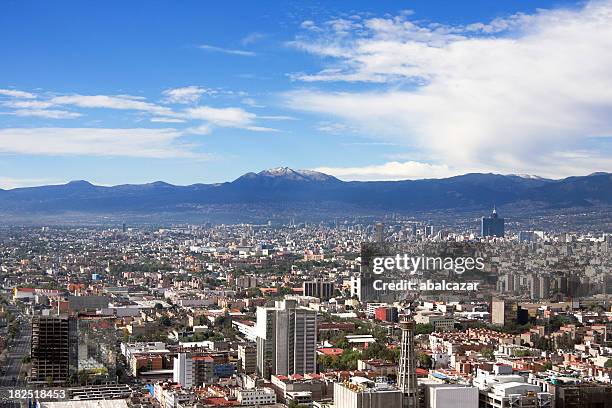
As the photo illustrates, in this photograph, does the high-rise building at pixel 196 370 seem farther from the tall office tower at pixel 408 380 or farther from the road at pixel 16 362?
the tall office tower at pixel 408 380

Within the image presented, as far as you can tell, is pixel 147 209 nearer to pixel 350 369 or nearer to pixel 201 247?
pixel 201 247

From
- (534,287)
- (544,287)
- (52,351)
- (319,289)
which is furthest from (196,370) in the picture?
(319,289)

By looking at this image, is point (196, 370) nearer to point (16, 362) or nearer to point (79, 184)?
point (16, 362)

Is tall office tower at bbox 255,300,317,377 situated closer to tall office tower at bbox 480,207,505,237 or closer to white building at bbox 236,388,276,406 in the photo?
white building at bbox 236,388,276,406

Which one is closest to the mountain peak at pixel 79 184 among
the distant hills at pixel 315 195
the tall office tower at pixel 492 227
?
the distant hills at pixel 315 195

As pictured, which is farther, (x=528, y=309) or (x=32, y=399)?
(x=528, y=309)

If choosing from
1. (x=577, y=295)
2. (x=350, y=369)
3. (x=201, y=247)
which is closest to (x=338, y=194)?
(x=201, y=247)
